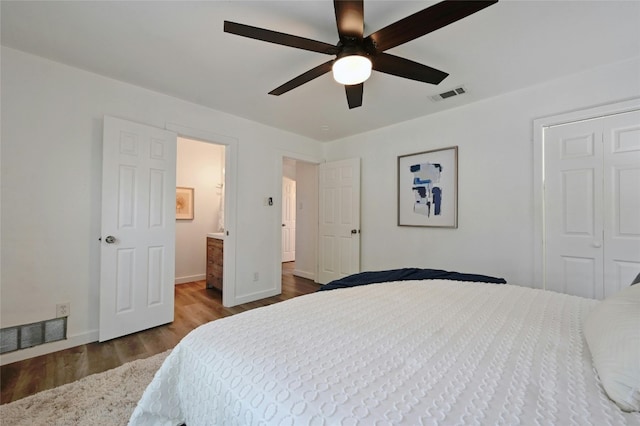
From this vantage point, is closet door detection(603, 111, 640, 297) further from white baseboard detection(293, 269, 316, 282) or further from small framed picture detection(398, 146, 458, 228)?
white baseboard detection(293, 269, 316, 282)

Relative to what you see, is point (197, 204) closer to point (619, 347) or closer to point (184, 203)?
point (184, 203)

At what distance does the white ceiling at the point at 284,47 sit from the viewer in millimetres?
1629

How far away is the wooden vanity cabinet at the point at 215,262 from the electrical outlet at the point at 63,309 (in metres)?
1.65

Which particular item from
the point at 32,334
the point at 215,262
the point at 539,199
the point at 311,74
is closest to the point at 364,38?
the point at 311,74

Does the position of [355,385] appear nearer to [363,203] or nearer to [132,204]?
[132,204]

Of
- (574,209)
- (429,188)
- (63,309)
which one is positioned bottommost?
(63,309)

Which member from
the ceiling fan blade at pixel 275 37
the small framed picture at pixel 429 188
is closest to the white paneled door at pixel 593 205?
the small framed picture at pixel 429 188

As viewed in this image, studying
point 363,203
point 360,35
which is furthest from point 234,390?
point 363,203

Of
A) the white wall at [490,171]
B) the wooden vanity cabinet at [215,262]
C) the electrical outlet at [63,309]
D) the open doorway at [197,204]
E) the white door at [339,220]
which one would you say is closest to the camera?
the electrical outlet at [63,309]

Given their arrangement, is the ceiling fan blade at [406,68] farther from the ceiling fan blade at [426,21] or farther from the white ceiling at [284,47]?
the white ceiling at [284,47]

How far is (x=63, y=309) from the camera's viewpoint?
2279 mm

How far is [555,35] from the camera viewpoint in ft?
6.04

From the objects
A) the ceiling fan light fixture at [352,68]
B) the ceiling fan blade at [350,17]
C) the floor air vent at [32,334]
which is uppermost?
the ceiling fan blade at [350,17]

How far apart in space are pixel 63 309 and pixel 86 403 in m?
1.13
